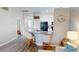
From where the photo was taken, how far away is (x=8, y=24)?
1428mm

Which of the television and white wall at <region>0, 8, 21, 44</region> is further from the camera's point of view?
the television

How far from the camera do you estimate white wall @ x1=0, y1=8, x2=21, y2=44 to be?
1337mm

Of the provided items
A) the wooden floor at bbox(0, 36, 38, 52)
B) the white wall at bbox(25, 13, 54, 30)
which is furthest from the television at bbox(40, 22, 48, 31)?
the wooden floor at bbox(0, 36, 38, 52)

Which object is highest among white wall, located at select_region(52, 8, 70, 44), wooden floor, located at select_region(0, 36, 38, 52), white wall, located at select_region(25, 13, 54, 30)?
white wall, located at select_region(25, 13, 54, 30)

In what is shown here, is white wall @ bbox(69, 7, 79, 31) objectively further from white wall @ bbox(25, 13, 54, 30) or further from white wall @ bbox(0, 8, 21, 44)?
white wall @ bbox(0, 8, 21, 44)

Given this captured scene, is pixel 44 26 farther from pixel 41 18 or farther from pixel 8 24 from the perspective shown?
pixel 8 24

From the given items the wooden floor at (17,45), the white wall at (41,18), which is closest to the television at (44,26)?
the white wall at (41,18)

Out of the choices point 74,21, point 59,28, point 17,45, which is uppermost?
point 74,21

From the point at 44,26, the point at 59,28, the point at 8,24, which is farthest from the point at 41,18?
the point at 8,24

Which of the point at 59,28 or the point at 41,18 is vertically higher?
the point at 41,18

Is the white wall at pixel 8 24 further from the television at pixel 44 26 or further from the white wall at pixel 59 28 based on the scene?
the white wall at pixel 59 28

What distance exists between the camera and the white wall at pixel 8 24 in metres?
1.34

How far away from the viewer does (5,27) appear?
137 centimetres
